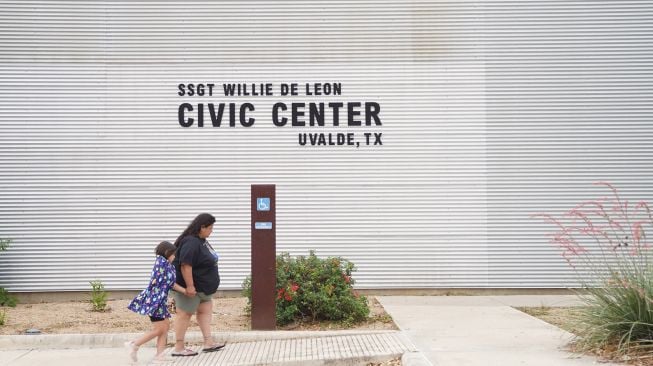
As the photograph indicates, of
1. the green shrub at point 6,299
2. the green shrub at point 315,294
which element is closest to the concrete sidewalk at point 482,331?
the green shrub at point 315,294

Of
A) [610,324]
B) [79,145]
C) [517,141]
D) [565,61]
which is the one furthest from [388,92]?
[610,324]

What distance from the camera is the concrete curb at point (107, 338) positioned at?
9.26 meters

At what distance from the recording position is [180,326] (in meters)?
8.35

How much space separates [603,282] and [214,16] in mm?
9022

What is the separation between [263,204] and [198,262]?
1.73 metres

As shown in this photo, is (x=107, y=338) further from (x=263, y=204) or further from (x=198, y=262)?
(x=263, y=204)

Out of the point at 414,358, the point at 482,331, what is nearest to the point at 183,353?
the point at 414,358

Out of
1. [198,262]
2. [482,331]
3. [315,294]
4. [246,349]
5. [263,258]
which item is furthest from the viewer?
[315,294]

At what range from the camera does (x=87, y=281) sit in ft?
43.5

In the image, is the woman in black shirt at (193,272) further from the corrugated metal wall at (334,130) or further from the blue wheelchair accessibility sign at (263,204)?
the corrugated metal wall at (334,130)

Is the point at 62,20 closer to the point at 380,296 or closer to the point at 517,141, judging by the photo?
the point at 380,296

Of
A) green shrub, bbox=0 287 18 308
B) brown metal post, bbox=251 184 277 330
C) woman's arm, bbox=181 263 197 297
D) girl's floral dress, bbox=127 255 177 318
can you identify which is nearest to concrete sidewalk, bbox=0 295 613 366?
brown metal post, bbox=251 184 277 330

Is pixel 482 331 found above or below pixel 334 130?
below

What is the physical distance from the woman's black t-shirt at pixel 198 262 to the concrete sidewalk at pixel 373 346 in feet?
2.93
